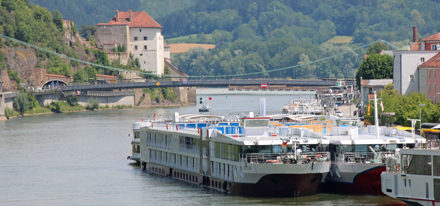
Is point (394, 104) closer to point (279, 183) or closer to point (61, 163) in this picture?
point (61, 163)

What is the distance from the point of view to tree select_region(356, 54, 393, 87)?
285ft

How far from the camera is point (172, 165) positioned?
42.1m

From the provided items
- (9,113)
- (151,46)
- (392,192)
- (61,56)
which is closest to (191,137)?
(392,192)

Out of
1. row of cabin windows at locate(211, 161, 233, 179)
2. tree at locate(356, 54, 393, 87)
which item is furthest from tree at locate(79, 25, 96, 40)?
row of cabin windows at locate(211, 161, 233, 179)

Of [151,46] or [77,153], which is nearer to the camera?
[77,153]

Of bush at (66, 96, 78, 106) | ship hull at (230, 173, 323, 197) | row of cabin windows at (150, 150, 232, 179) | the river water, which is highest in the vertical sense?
bush at (66, 96, 78, 106)

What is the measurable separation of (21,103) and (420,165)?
73.3 m

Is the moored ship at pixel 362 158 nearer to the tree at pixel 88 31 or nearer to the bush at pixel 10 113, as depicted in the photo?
the bush at pixel 10 113

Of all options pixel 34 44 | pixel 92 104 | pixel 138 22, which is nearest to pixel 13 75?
pixel 92 104

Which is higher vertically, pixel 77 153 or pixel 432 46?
pixel 432 46

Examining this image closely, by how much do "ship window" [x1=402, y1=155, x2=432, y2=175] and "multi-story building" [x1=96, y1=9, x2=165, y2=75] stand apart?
→ 118 metres

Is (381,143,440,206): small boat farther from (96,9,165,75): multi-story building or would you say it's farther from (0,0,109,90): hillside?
(96,9,165,75): multi-story building

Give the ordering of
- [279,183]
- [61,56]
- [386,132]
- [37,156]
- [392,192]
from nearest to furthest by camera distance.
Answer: [392,192] < [279,183] < [386,132] < [37,156] < [61,56]

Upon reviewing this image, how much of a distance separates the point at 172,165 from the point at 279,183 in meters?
8.31
